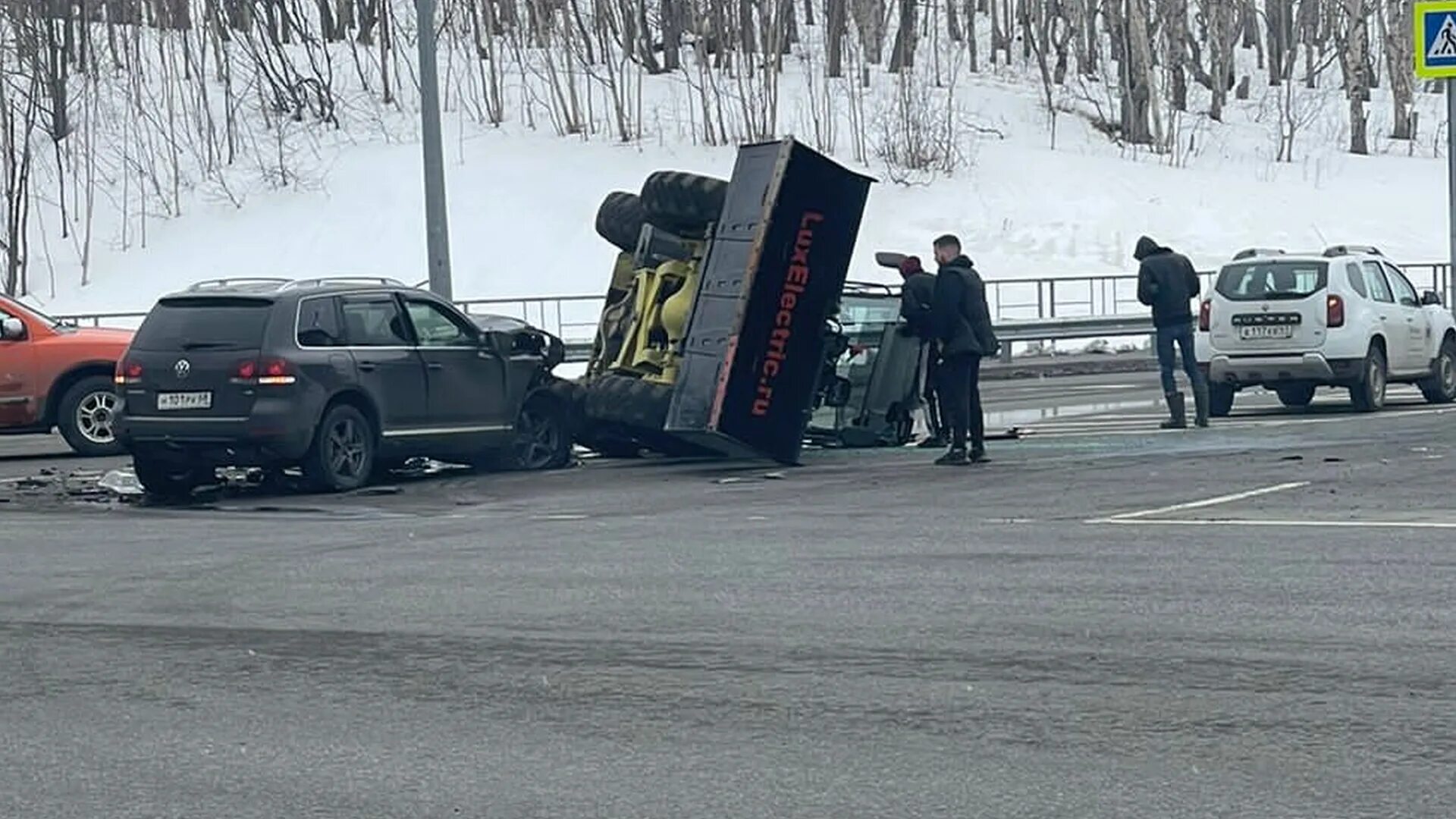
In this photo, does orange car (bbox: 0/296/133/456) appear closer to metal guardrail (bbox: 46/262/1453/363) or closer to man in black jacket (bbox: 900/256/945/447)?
man in black jacket (bbox: 900/256/945/447)

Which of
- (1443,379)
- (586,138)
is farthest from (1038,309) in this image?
(1443,379)

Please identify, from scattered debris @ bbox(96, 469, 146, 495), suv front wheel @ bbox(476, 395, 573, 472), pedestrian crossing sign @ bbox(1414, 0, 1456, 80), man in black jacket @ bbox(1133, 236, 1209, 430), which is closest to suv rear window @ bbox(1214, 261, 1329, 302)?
man in black jacket @ bbox(1133, 236, 1209, 430)

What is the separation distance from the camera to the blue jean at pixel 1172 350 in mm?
21281

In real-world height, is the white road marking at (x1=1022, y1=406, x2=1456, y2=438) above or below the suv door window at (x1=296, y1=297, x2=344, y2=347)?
below

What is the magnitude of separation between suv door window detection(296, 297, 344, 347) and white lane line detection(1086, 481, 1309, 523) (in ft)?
21.2

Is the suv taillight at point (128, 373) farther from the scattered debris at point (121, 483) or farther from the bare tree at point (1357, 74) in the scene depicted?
the bare tree at point (1357, 74)

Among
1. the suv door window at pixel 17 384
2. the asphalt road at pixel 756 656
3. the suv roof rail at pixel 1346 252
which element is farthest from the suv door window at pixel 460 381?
the suv roof rail at pixel 1346 252

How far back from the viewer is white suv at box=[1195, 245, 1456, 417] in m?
23.1

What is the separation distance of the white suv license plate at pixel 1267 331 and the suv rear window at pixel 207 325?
402 inches

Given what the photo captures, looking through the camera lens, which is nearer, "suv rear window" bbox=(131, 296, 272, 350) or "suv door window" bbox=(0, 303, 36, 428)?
"suv rear window" bbox=(131, 296, 272, 350)

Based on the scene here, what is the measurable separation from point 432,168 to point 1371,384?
9.73m

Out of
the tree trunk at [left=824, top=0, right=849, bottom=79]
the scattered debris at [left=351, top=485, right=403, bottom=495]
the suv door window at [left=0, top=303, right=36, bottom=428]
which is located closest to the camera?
the scattered debris at [left=351, top=485, right=403, bottom=495]

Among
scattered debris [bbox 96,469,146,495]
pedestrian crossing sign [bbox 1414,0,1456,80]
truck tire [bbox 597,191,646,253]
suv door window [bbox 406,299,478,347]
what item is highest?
pedestrian crossing sign [bbox 1414,0,1456,80]

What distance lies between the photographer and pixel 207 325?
17.6m
